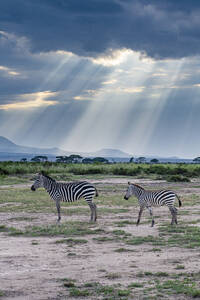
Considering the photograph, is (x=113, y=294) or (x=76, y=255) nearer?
(x=113, y=294)

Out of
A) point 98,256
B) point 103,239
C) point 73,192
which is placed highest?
point 73,192

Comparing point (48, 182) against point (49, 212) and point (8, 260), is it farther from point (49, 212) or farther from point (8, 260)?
point (8, 260)

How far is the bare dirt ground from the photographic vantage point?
Result: 836cm

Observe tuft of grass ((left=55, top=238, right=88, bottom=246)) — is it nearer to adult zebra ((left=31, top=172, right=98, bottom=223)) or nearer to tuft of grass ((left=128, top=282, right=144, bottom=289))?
adult zebra ((left=31, top=172, right=98, bottom=223))

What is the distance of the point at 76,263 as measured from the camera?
33.7 feet

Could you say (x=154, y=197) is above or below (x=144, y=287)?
above

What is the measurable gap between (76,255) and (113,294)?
3.35 m

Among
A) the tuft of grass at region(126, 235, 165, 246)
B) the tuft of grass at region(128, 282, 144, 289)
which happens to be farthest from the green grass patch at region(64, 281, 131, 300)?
the tuft of grass at region(126, 235, 165, 246)

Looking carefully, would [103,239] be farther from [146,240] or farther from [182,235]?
[182,235]

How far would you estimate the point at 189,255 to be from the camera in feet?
36.3

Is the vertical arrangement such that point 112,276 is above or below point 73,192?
below

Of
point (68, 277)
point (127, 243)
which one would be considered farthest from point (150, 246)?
point (68, 277)

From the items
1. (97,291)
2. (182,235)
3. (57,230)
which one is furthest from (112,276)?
(57,230)

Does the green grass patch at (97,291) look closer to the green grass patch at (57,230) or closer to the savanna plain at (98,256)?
the savanna plain at (98,256)
